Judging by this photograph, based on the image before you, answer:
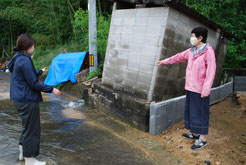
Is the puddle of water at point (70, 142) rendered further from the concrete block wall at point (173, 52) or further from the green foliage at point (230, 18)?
the green foliage at point (230, 18)

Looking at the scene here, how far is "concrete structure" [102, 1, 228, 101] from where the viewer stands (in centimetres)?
421

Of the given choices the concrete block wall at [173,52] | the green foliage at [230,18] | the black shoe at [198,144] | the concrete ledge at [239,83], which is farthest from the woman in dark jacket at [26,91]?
the concrete ledge at [239,83]

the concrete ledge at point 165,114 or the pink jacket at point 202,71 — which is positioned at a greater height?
the pink jacket at point 202,71

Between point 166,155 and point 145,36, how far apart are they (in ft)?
8.42

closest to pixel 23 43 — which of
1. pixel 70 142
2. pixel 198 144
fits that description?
pixel 70 142

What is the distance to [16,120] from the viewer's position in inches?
195

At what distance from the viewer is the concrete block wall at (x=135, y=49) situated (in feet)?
14.0

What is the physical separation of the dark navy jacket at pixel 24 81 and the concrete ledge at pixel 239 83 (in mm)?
7453

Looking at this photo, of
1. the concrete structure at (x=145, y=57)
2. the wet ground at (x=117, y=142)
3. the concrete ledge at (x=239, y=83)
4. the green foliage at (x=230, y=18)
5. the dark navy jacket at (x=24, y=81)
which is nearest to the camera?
the dark navy jacket at (x=24, y=81)

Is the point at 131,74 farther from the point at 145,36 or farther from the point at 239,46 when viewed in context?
the point at 239,46

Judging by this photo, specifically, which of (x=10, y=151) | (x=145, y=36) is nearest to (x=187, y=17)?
(x=145, y=36)

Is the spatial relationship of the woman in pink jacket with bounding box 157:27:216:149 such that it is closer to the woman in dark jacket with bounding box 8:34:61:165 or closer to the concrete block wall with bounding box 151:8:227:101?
the concrete block wall with bounding box 151:8:227:101

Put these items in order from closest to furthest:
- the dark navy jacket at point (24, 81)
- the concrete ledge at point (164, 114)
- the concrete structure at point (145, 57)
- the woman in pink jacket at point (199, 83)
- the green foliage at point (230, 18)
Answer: the dark navy jacket at point (24, 81) < the woman in pink jacket at point (199, 83) < the concrete ledge at point (164, 114) < the concrete structure at point (145, 57) < the green foliage at point (230, 18)

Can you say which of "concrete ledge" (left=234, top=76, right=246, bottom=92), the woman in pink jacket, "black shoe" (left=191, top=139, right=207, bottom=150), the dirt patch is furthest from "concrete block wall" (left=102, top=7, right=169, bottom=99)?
"concrete ledge" (left=234, top=76, right=246, bottom=92)
